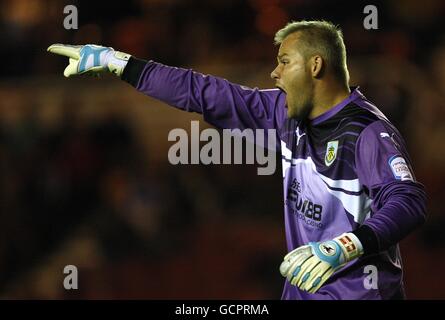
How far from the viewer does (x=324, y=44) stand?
401 centimetres

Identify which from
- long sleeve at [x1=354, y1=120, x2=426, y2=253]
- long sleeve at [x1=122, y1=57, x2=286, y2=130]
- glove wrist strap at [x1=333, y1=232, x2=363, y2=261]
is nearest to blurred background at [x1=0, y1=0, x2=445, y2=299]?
long sleeve at [x1=122, y1=57, x2=286, y2=130]

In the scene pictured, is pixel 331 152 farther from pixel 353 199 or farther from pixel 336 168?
pixel 353 199

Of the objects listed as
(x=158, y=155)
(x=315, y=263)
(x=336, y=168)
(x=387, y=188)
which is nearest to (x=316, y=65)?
(x=336, y=168)

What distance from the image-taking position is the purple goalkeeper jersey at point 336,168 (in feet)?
11.3

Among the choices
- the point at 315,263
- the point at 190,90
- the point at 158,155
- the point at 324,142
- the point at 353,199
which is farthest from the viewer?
the point at 158,155

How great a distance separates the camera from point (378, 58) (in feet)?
25.2

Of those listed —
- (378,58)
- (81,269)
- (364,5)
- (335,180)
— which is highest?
(364,5)

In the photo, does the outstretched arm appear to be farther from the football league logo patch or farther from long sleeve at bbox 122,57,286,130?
the football league logo patch

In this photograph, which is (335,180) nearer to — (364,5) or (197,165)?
(197,165)

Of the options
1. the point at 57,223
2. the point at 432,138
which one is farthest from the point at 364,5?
the point at 57,223

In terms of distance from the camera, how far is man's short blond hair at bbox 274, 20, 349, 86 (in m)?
4.00

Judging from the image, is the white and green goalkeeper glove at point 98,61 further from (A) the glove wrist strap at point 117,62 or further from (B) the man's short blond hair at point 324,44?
(B) the man's short blond hair at point 324,44

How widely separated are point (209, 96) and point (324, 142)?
67 cm

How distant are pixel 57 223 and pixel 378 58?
11.1ft
